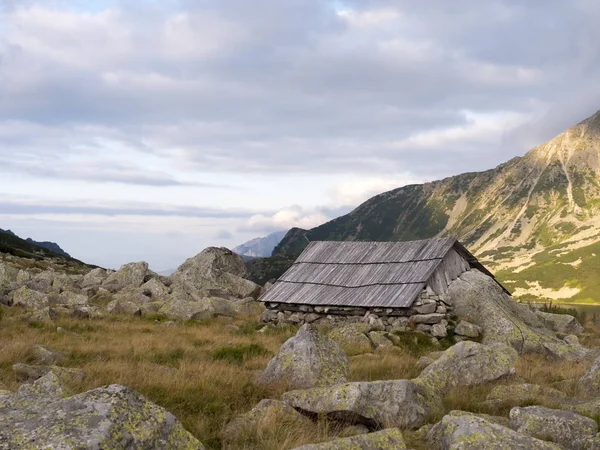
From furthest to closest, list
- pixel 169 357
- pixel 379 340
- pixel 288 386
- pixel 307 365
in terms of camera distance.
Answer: pixel 379 340
pixel 169 357
pixel 307 365
pixel 288 386

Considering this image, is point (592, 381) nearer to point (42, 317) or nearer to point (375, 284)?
point (375, 284)

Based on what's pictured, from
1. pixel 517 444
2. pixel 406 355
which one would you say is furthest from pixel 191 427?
pixel 406 355

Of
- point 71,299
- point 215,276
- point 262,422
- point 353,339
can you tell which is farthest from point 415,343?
point 215,276

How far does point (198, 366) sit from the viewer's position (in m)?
11.8

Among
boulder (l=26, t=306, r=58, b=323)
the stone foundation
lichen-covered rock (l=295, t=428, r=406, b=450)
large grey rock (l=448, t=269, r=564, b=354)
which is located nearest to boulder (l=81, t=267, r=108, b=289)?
boulder (l=26, t=306, r=58, b=323)

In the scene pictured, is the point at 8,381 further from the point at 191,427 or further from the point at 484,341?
the point at 484,341

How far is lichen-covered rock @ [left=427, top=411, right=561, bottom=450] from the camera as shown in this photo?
19.3 feet

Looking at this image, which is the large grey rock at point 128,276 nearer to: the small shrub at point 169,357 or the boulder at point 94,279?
the boulder at point 94,279

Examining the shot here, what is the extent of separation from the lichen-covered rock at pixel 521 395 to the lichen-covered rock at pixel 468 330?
1107cm

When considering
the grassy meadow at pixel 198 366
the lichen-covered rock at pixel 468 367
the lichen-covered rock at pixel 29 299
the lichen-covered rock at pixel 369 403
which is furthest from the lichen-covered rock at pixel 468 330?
the lichen-covered rock at pixel 29 299

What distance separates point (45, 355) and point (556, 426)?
11.1 meters

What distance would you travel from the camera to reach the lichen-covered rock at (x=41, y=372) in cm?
927

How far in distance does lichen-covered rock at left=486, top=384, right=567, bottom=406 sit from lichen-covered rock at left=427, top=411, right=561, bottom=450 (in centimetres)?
275

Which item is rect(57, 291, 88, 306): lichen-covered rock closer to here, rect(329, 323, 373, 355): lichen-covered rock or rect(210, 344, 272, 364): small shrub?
rect(210, 344, 272, 364): small shrub
